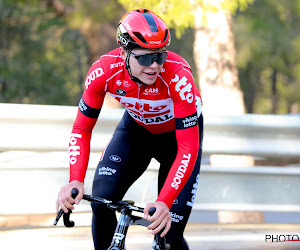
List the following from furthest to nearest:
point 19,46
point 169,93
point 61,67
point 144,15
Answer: point 61,67
point 19,46
point 169,93
point 144,15

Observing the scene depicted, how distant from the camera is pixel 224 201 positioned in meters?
5.87

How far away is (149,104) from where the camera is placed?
4.17 metres

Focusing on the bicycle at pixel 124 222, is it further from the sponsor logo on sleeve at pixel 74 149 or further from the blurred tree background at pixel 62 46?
the blurred tree background at pixel 62 46

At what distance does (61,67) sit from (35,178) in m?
34.7

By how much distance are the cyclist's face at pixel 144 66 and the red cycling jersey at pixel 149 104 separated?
0.28 m

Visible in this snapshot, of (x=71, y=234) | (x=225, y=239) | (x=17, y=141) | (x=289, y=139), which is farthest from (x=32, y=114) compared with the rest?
(x=289, y=139)

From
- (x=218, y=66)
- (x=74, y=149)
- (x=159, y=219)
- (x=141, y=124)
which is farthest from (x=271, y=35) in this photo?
(x=159, y=219)

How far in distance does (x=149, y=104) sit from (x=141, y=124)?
0.34m

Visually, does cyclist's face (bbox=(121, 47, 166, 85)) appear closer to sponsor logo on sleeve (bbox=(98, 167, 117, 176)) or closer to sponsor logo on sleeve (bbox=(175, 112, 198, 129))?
sponsor logo on sleeve (bbox=(175, 112, 198, 129))

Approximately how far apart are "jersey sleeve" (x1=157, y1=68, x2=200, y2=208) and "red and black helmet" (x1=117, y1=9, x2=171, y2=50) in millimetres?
375

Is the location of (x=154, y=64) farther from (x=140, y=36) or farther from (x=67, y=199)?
(x=67, y=199)

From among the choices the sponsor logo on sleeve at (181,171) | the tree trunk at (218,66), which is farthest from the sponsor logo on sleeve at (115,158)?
the tree trunk at (218,66)

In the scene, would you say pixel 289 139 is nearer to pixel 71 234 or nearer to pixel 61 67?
pixel 71 234

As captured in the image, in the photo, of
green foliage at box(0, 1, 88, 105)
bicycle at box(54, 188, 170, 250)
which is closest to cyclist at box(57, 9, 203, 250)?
bicycle at box(54, 188, 170, 250)
